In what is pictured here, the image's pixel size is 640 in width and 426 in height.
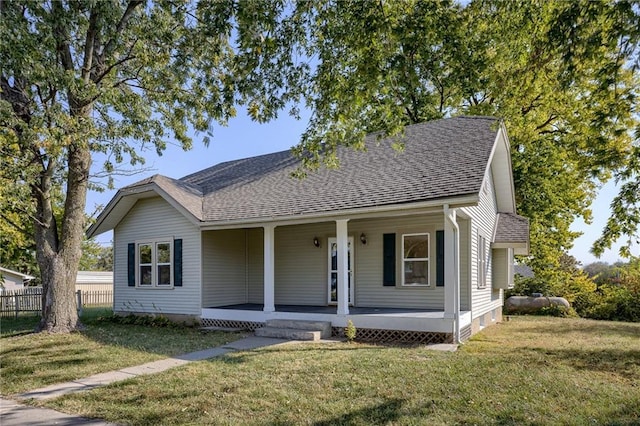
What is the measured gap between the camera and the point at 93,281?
3609cm

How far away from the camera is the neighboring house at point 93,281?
34.5 meters

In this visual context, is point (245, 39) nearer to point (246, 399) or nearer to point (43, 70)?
point (246, 399)

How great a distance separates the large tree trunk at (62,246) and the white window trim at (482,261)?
11.1 meters

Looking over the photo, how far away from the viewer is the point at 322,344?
9594 mm

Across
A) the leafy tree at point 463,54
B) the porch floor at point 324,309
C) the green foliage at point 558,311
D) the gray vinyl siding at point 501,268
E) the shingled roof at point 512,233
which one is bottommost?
the green foliage at point 558,311

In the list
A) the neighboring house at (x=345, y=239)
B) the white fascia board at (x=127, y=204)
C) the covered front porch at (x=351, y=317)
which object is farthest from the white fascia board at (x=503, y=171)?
the white fascia board at (x=127, y=204)

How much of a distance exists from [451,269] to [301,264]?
533 centimetres

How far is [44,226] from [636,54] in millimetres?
13233

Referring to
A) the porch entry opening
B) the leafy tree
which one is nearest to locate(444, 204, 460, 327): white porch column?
the leafy tree

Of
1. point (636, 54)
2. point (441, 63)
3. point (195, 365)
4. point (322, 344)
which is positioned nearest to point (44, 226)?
point (195, 365)

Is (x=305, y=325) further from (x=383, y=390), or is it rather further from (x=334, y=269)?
(x=383, y=390)

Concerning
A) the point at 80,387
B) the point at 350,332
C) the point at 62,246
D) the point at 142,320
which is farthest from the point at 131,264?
the point at 80,387

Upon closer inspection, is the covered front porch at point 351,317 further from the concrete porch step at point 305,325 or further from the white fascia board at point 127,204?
the white fascia board at point 127,204

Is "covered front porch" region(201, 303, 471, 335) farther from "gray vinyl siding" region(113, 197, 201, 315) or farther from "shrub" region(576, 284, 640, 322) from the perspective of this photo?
"shrub" region(576, 284, 640, 322)
